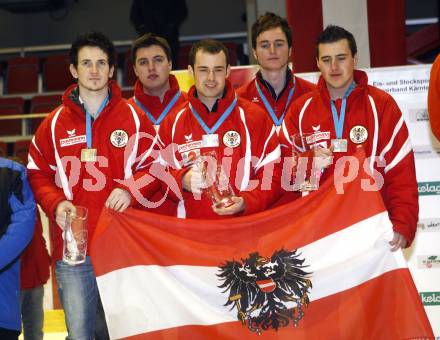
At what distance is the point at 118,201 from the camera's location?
3984 mm

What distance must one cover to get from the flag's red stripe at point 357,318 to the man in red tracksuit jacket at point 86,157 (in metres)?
0.55

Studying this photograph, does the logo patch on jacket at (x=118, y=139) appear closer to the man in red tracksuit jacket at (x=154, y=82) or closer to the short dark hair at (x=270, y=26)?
the man in red tracksuit jacket at (x=154, y=82)

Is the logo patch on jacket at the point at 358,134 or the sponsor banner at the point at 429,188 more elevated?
the logo patch on jacket at the point at 358,134

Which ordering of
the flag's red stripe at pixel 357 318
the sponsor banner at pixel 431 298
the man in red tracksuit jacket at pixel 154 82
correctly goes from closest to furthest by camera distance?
1. the flag's red stripe at pixel 357 318
2. the man in red tracksuit jacket at pixel 154 82
3. the sponsor banner at pixel 431 298

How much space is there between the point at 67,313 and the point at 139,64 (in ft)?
6.93

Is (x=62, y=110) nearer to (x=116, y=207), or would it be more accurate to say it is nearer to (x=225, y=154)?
(x=116, y=207)

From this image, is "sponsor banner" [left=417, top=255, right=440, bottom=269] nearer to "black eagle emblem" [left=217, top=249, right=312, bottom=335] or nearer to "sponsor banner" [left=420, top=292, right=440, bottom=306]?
"sponsor banner" [left=420, top=292, right=440, bottom=306]

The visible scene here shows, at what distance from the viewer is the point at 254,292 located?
391 cm

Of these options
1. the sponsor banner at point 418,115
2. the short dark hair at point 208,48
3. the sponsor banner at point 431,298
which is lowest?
the sponsor banner at point 431,298

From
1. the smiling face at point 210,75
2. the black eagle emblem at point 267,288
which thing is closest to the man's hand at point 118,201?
the black eagle emblem at point 267,288

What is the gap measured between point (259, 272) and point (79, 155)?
1.25 m

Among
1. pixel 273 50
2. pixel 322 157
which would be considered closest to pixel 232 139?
pixel 322 157

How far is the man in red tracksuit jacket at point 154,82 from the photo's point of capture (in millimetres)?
5234

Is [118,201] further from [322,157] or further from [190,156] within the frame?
[322,157]
